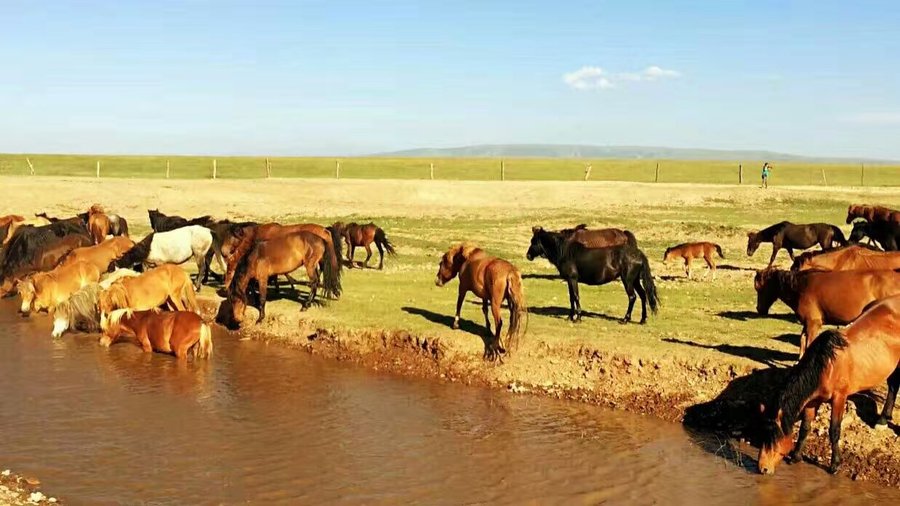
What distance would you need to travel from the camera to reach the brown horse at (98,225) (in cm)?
2222

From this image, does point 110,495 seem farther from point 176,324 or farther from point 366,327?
point 366,327

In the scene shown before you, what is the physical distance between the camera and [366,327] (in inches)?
539

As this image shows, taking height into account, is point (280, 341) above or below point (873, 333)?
below

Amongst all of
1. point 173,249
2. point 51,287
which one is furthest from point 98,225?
point 51,287

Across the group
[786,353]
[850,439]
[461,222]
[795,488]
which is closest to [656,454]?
[795,488]

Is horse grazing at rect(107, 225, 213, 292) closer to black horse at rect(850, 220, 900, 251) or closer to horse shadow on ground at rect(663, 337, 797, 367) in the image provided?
horse shadow on ground at rect(663, 337, 797, 367)

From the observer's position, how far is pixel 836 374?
8.30 meters

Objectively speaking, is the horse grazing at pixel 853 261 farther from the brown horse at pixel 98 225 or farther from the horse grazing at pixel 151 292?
the brown horse at pixel 98 225

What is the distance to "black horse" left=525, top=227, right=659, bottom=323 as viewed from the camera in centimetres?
1369

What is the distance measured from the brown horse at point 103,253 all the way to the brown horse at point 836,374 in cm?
1361

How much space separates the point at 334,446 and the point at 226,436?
1277mm

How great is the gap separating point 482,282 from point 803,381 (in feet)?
18.2

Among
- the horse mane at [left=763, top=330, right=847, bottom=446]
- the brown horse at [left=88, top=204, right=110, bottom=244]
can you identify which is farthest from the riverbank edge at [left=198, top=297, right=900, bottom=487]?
the brown horse at [left=88, top=204, right=110, bottom=244]

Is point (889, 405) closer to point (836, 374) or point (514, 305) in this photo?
point (836, 374)
